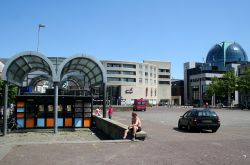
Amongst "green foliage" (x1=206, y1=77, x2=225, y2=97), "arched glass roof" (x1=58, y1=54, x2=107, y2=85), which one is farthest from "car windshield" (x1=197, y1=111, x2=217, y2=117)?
"green foliage" (x1=206, y1=77, x2=225, y2=97)

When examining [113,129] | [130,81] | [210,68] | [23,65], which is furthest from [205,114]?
[210,68]

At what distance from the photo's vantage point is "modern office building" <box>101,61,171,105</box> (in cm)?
13388

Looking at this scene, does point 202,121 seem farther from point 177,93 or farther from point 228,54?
point 177,93

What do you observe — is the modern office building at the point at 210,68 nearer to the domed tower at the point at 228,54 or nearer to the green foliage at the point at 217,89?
the domed tower at the point at 228,54

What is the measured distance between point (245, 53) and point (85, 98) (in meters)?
146

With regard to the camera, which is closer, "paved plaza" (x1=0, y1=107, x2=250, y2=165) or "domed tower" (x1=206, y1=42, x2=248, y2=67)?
"paved plaza" (x1=0, y1=107, x2=250, y2=165)

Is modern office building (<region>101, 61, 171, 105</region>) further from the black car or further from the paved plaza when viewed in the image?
the paved plaza

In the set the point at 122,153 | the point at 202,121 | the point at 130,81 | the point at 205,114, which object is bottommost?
the point at 122,153

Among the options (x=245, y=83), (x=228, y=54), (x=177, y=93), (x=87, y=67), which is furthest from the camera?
(x=177, y=93)

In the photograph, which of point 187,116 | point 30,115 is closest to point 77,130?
point 30,115

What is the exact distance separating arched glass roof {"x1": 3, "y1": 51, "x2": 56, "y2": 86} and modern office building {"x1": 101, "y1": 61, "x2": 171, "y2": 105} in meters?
103

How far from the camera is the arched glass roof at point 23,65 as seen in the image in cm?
1903

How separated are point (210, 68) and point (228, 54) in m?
11.2

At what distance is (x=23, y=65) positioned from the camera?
69.1 ft
